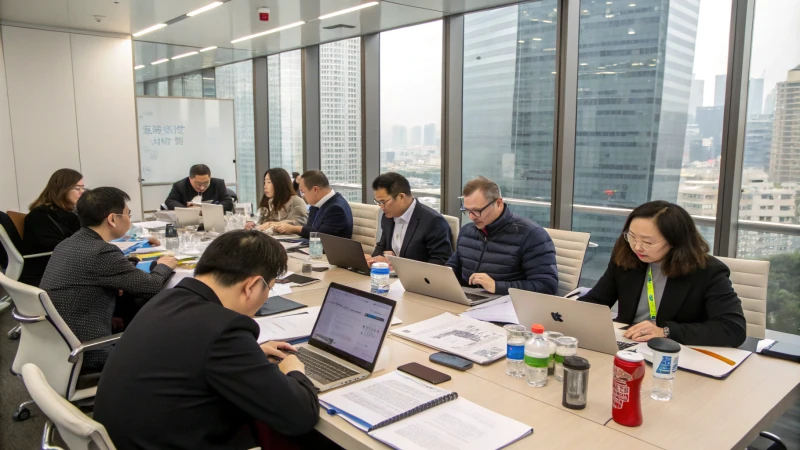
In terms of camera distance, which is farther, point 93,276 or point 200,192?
point 200,192

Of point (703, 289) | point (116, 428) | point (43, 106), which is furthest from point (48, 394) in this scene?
point (43, 106)

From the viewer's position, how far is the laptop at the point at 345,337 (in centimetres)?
185

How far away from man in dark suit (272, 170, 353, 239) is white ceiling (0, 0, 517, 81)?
1.73 metres

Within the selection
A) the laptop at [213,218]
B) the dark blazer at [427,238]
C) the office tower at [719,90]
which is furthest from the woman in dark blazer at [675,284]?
the laptop at [213,218]

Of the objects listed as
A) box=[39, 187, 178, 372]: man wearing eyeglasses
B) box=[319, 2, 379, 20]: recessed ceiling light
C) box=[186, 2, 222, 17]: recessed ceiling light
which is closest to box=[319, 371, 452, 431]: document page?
box=[39, 187, 178, 372]: man wearing eyeglasses

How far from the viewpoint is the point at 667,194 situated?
4395 millimetres

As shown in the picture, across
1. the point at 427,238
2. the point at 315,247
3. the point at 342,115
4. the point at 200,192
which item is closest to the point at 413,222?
the point at 427,238

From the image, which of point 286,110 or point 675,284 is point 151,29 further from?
point 675,284

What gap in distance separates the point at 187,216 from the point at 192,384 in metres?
3.93

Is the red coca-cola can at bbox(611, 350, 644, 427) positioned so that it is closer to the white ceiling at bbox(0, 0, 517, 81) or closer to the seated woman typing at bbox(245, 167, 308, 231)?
the seated woman typing at bbox(245, 167, 308, 231)

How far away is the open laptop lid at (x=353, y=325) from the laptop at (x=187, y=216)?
3.36 meters

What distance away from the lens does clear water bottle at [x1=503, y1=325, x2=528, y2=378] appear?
187cm

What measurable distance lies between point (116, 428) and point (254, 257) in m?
0.56

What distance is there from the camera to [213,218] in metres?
4.97
